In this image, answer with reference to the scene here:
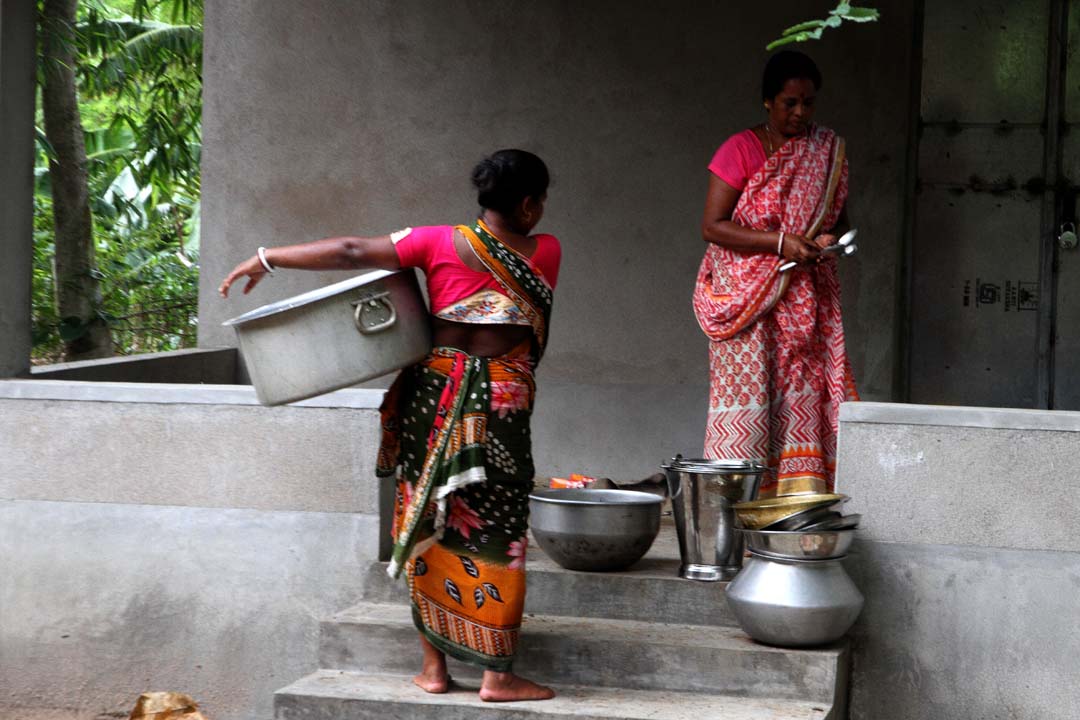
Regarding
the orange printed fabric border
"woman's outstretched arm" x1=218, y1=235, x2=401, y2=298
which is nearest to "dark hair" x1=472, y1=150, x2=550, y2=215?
"woman's outstretched arm" x1=218, y1=235, x2=401, y2=298

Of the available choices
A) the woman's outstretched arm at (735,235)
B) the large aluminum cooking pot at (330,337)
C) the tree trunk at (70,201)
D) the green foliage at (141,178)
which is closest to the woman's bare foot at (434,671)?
the large aluminum cooking pot at (330,337)

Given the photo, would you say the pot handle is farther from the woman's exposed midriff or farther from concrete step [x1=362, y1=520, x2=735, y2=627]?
concrete step [x1=362, y1=520, x2=735, y2=627]

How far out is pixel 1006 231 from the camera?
6539 mm

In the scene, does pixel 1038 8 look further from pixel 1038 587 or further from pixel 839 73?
pixel 1038 587

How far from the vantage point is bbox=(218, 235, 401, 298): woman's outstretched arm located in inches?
145

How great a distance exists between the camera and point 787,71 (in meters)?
4.55

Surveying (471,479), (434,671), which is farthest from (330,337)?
(434,671)

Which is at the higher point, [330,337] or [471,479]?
[330,337]

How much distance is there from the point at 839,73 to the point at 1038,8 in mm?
1145

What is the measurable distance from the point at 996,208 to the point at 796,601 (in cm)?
330

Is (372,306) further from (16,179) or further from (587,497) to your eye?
(16,179)

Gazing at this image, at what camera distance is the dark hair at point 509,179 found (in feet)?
12.2

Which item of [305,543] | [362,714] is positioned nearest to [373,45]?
[305,543]

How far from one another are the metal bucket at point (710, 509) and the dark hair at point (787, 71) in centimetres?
131
